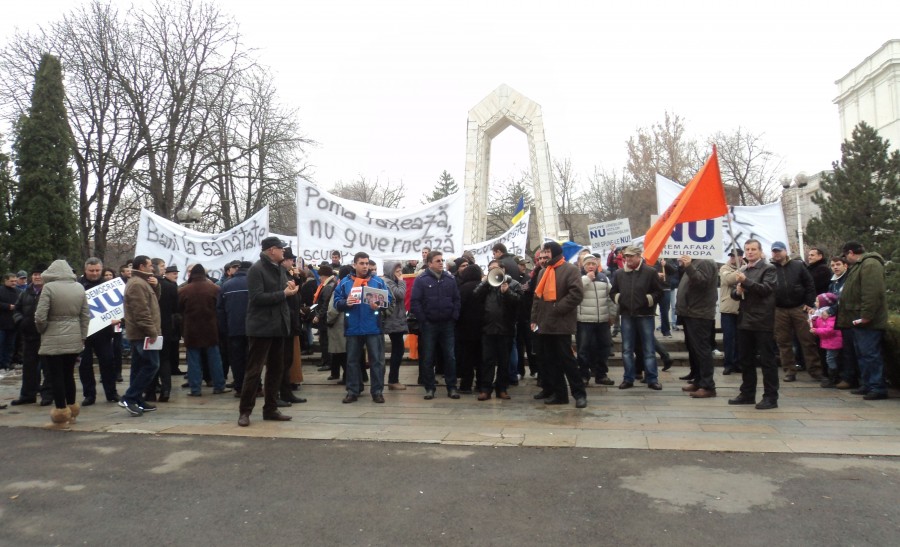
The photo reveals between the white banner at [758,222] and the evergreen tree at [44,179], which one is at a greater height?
the evergreen tree at [44,179]

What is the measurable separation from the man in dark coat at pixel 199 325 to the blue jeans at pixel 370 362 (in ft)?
7.25

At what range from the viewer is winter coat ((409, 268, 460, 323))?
8242 millimetres

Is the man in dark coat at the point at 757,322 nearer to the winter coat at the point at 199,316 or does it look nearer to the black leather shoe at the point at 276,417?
the black leather shoe at the point at 276,417

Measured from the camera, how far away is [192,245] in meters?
11.7

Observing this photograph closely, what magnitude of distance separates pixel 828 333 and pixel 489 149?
61.5 ft

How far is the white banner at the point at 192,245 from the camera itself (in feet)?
37.1

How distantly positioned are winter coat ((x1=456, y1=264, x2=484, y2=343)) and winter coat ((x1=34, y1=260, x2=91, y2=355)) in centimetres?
449

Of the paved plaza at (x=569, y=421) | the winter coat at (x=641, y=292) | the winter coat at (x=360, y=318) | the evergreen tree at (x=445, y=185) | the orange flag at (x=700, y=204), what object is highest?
the evergreen tree at (x=445, y=185)

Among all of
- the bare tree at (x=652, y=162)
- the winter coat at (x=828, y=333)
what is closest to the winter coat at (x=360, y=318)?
the winter coat at (x=828, y=333)

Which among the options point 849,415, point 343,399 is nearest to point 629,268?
point 849,415

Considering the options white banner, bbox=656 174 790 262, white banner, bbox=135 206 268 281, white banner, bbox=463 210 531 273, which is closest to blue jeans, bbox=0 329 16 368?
white banner, bbox=135 206 268 281

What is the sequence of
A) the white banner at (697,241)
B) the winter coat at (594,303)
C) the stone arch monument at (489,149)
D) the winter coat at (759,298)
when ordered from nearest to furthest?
the winter coat at (759,298), the white banner at (697,241), the winter coat at (594,303), the stone arch monument at (489,149)

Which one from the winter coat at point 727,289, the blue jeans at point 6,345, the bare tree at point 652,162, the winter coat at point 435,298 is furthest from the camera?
the bare tree at point 652,162

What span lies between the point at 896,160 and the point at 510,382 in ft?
88.0
